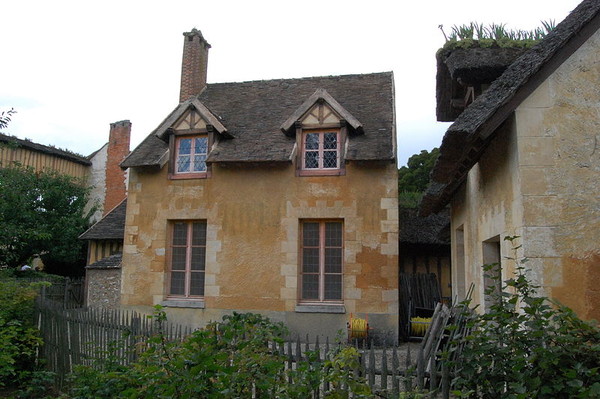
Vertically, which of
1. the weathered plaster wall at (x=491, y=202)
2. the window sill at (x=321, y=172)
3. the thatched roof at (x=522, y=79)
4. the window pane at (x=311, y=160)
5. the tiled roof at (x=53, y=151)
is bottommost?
the weathered plaster wall at (x=491, y=202)

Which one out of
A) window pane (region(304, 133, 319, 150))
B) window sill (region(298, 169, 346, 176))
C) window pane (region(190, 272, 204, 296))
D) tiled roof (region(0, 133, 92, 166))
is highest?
tiled roof (region(0, 133, 92, 166))

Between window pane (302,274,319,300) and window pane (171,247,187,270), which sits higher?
window pane (171,247,187,270)

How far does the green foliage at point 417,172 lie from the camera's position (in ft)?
85.4

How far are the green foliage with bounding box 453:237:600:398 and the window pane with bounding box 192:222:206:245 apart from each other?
9.05 m

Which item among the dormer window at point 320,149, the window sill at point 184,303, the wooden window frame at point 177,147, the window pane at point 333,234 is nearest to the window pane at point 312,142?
the dormer window at point 320,149

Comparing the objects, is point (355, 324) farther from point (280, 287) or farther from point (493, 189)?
point (493, 189)

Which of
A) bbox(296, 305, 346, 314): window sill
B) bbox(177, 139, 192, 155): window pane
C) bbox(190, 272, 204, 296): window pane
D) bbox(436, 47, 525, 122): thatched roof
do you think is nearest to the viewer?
bbox(436, 47, 525, 122): thatched roof

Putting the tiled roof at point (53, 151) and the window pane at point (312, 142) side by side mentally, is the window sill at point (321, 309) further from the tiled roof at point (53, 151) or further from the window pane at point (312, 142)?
the tiled roof at point (53, 151)

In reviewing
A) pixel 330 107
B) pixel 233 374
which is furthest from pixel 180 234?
pixel 233 374

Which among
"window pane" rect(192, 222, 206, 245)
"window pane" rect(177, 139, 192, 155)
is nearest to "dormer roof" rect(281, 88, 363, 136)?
"window pane" rect(177, 139, 192, 155)

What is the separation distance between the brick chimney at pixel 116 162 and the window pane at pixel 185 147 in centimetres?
1078

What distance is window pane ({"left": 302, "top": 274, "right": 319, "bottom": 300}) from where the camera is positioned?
11513 mm

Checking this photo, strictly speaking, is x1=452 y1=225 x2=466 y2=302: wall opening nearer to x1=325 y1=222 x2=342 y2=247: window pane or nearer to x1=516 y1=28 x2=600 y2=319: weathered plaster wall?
x1=325 y1=222 x2=342 y2=247: window pane

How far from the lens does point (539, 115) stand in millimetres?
5047
